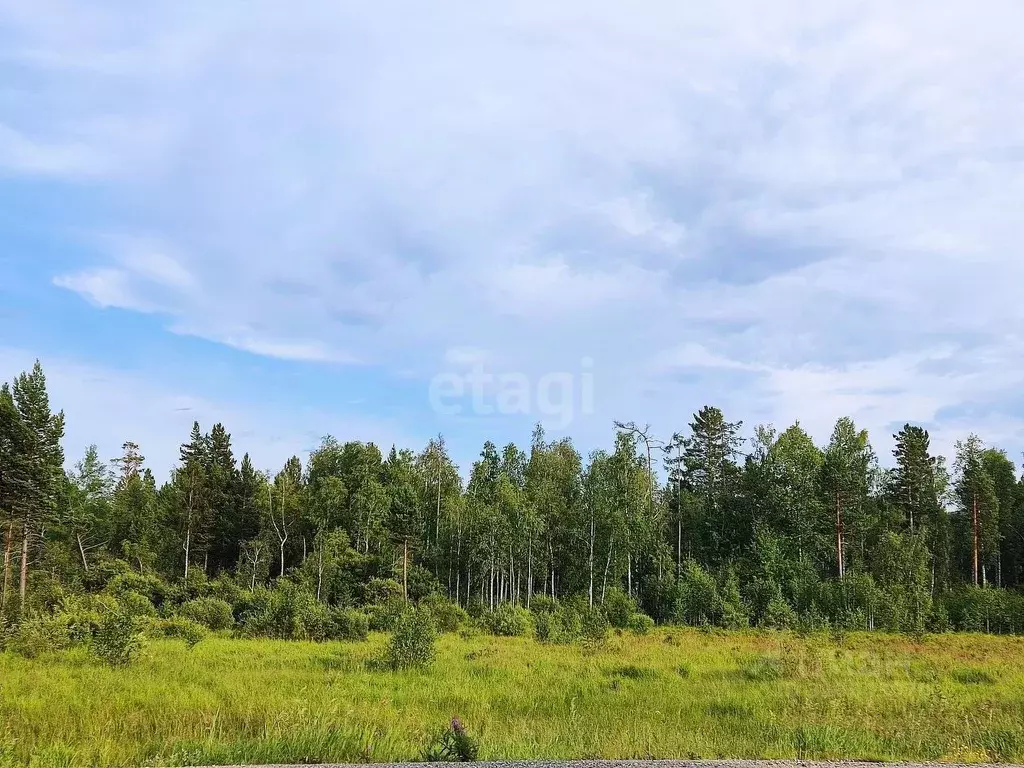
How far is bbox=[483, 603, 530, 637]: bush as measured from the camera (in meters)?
36.7

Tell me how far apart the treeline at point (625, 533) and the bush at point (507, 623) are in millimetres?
7726

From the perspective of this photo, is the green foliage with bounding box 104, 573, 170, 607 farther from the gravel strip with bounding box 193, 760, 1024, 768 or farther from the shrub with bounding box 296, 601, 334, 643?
the gravel strip with bounding box 193, 760, 1024, 768

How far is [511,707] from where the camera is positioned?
13.3m

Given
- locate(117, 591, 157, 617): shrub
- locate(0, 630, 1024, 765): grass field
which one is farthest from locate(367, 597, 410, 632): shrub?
locate(0, 630, 1024, 765): grass field

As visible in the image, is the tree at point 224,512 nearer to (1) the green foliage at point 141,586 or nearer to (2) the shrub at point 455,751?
(1) the green foliage at point 141,586

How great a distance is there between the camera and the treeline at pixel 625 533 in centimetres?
4697

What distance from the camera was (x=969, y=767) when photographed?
8.20 meters

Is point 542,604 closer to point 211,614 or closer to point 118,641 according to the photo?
point 211,614

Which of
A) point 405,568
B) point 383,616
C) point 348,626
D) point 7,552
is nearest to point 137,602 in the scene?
point 7,552

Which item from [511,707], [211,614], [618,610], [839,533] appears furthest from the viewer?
[839,533]

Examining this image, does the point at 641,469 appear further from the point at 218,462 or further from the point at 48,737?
the point at 48,737

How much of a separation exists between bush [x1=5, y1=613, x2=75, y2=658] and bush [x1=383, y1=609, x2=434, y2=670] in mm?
10019

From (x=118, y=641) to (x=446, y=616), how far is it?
71.7 ft

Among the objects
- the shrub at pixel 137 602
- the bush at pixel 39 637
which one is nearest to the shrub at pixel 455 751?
the bush at pixel 39 637
